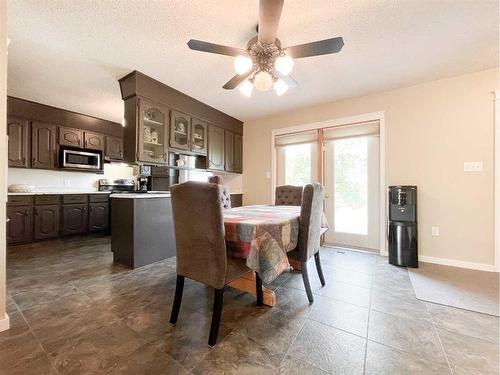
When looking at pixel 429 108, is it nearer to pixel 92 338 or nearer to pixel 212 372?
pixel 212 372

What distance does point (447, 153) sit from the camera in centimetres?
274

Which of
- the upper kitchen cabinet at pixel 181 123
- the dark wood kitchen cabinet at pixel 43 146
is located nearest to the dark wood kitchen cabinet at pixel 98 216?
the dark wood kitchen cabinet at pixel 43 146

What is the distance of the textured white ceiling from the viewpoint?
1.69 m

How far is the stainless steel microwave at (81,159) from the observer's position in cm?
396

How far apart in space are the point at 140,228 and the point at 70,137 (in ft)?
9.50

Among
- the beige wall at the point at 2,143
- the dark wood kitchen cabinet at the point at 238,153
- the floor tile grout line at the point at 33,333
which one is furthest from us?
the dark wood kitchen cabinet at the point at 238,153

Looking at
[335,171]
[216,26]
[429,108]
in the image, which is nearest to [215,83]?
[216,26]

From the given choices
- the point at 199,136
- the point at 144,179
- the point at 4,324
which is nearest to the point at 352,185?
the point at 199,136

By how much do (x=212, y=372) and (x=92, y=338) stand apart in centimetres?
84

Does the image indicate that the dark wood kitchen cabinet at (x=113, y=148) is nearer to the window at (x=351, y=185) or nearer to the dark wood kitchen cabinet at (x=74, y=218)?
the dark wood kitchen cabinet at (x=74, y=218)

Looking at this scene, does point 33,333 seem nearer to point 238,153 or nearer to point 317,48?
point 317,48

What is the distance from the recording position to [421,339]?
4.48 ft

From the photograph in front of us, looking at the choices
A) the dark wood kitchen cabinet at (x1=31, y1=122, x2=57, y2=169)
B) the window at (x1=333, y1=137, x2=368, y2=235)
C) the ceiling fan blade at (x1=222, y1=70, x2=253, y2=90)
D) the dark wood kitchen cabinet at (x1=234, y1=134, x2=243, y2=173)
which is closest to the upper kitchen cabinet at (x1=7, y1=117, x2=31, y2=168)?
the dark wood kitchen cabinet at (x1=31, y1=122, x2=57, y2=169)

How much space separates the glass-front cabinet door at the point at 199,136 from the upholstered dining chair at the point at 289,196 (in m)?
1.54
